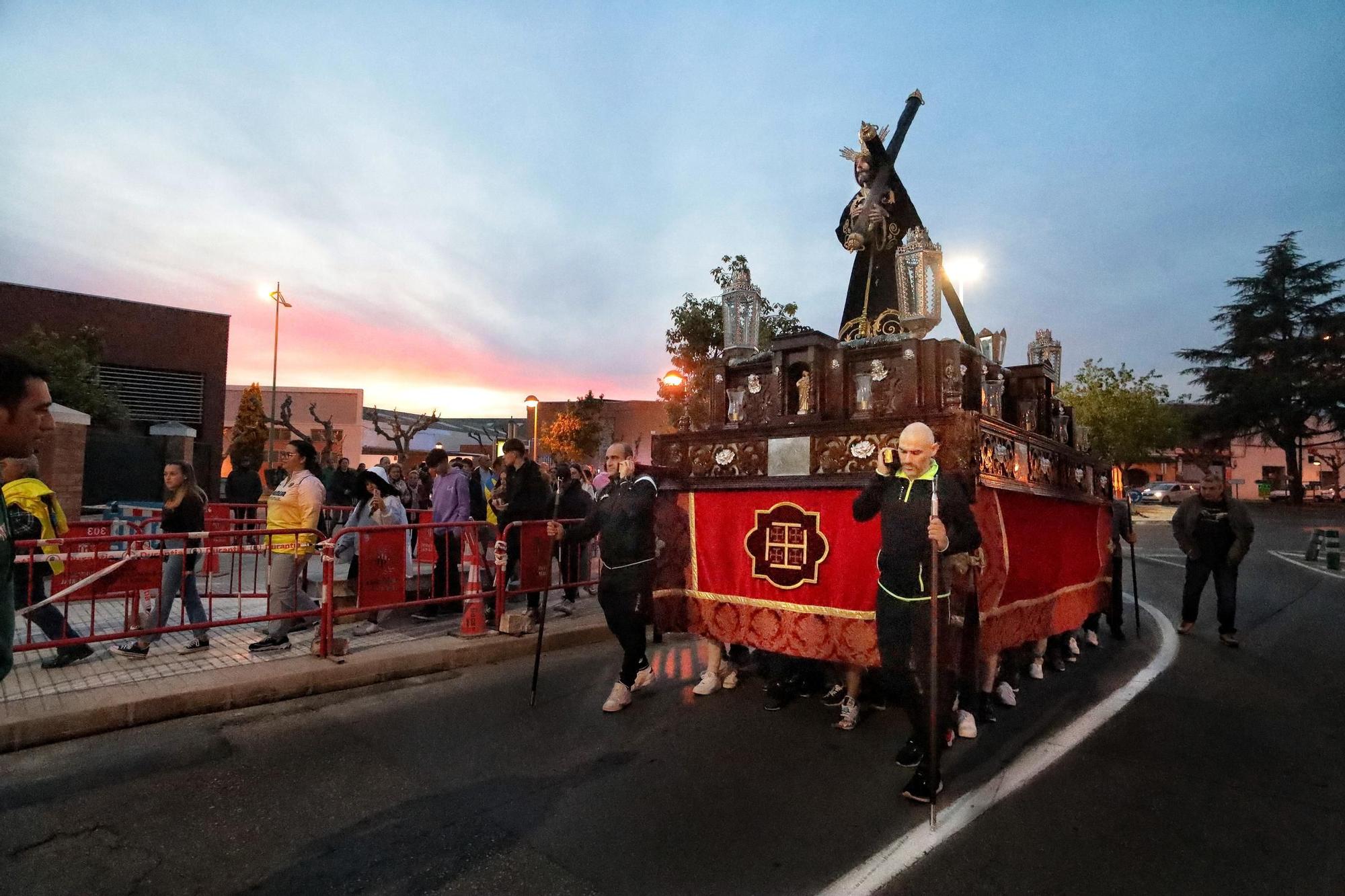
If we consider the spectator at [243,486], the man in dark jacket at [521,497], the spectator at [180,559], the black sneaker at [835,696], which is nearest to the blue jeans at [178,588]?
the spectator at [180,559]

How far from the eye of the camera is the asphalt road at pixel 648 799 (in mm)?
2896

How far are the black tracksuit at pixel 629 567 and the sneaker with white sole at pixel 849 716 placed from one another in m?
1.48

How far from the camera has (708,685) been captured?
552cm

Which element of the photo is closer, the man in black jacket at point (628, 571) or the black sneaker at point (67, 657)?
the man in black jacket at point (628, 571)

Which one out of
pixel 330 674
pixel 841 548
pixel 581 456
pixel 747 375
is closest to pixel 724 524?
pixel 841 548

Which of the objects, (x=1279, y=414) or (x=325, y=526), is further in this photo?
(x=1279, y=414)

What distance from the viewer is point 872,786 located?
3740 millimetres

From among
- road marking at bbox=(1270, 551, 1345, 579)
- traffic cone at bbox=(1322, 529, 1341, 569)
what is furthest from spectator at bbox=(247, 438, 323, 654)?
traffic cone at bbox=(1322, 529, 1341, 569)

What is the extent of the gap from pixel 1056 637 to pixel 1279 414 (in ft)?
152

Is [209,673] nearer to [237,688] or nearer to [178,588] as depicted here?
[237,688]

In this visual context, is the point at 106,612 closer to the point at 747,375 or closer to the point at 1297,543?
the point at 747,375

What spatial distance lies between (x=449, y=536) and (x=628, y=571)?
3244mm

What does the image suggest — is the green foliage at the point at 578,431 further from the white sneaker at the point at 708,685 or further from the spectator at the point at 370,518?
the white sneaker at the point at 708,685

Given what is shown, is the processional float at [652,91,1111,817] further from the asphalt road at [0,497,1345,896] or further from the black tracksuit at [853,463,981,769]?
the asphalt road at [0,497,1345,896]
